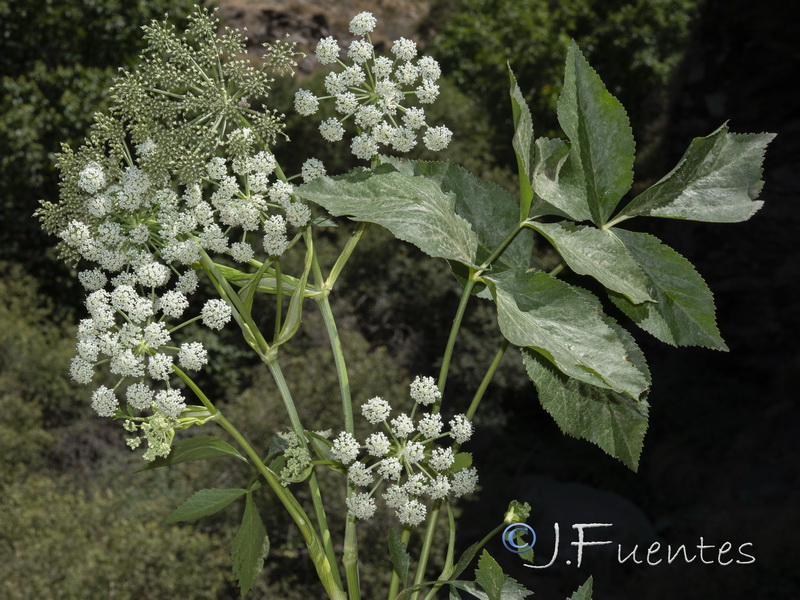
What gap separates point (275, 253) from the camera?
0.68m

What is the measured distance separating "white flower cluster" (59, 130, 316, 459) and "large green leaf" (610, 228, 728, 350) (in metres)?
0.26

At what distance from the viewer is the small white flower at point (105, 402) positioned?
663 mm

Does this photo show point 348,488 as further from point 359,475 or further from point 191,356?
point 191,356

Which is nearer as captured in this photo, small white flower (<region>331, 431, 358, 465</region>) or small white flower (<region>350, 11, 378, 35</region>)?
small white flower (<region>331, 431, 358, 465</region>)

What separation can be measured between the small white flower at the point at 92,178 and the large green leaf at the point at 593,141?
349 millimetres

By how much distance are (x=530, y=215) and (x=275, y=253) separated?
197mm

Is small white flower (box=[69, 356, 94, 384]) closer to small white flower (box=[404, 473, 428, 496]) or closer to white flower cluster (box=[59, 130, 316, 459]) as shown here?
white flower cluster (box=[59, 130, 316, 459])

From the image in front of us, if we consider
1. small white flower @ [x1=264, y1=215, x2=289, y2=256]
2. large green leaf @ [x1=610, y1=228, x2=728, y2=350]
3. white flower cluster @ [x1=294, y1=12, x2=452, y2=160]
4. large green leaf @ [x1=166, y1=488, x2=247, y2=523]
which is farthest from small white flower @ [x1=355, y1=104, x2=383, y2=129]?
large green leaf @ [x1=166, y1=488, x2=247, y2=523]

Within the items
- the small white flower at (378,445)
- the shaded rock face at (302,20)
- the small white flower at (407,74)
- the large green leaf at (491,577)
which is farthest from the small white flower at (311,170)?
the shaded rock face at (302,20)

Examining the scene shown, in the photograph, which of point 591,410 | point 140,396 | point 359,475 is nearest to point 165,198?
point 140,396

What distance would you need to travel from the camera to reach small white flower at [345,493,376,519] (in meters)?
0.64

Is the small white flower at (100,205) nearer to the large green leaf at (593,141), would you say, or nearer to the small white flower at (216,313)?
the small white flower at (216,313)

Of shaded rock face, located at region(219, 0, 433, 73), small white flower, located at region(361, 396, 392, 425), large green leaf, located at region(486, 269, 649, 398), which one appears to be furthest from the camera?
shaded rock face, located at region(219, 0, 433, 73)

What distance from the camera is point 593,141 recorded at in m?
0.66
